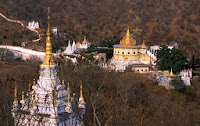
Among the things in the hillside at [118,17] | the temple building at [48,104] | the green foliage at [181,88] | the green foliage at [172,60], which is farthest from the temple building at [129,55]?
the temple building at [48,104]

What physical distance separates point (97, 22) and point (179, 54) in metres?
43.0

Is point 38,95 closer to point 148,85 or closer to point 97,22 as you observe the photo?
point 148,85

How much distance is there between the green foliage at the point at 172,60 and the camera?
34.0 meters

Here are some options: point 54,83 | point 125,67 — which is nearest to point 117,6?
point 125,67

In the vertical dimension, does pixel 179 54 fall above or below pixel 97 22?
below

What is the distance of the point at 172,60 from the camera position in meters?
34.4

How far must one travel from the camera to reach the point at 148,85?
31.2 meters

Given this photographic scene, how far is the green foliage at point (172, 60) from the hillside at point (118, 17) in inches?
806

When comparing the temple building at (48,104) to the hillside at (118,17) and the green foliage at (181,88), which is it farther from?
the hillside at (118,17)

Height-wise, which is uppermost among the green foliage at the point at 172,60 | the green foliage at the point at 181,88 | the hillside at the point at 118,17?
the hillside at the point at 118,17

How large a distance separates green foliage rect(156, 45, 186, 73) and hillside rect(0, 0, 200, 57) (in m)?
20.5

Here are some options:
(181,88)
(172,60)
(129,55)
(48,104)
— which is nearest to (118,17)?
(129,55)

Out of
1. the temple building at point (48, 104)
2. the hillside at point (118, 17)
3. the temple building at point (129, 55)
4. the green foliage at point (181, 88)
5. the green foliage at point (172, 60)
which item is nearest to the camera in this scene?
the temple building at point (48, 104)

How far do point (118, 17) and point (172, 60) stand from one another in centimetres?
4091
